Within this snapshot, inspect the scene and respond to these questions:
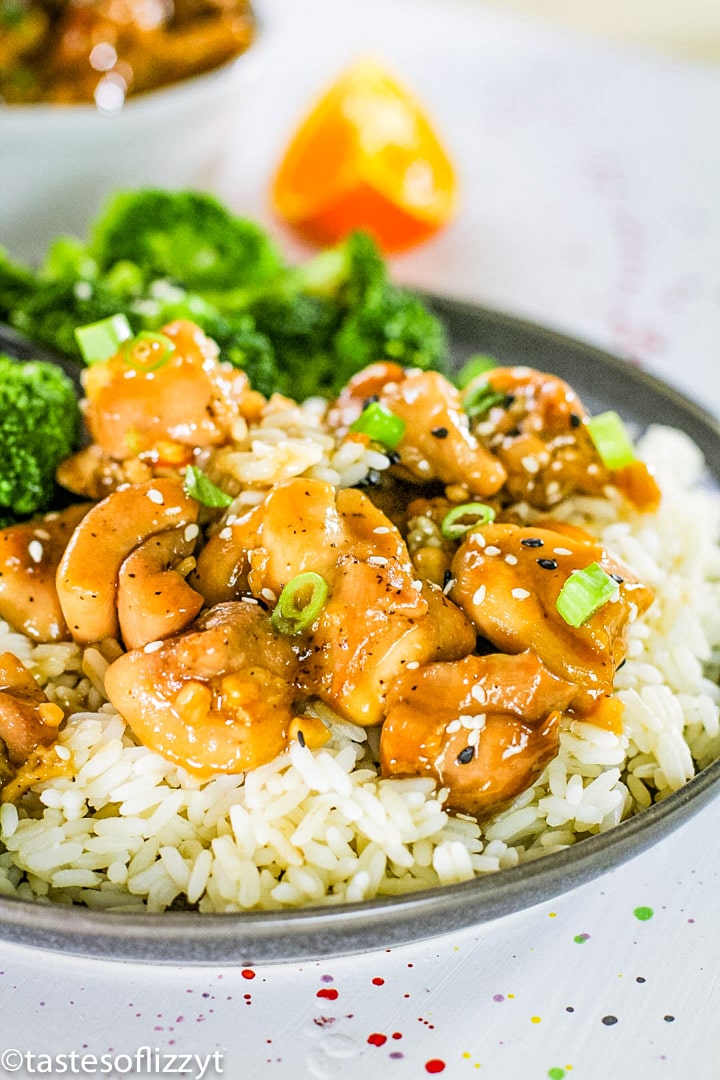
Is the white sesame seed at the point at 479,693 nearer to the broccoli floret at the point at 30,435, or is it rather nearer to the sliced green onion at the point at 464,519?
the sliced green onion at the point at 464,519

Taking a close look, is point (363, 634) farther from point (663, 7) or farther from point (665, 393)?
point (663, 7)

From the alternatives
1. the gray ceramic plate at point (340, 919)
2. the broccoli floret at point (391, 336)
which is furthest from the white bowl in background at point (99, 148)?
the gray ceramic plate at point (340, 919)

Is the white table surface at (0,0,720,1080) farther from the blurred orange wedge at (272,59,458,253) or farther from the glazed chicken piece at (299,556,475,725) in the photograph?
the glazed chicken piece at (299,556,475,725)

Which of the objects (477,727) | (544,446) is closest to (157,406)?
(544,446)

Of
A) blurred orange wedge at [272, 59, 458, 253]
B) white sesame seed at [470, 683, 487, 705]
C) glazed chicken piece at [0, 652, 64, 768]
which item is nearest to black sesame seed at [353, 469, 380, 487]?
white sesame seed at [470, 683, 487, 705]

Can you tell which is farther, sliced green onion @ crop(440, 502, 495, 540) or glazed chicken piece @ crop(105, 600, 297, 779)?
sliced green onion @ crop(440, 502, 495, 540)

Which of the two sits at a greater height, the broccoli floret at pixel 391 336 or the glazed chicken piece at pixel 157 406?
the glazed chicken piece at pixel 157 406
